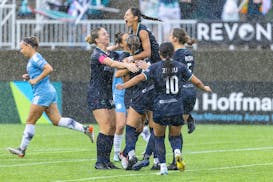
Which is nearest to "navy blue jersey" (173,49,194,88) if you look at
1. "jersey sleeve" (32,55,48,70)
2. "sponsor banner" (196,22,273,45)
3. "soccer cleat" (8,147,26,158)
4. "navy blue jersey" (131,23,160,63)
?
"navy blue jersey" (131,23,160,63)

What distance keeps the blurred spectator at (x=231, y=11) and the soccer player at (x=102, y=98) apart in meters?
12.8

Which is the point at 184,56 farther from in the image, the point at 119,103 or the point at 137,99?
the point at 119,103

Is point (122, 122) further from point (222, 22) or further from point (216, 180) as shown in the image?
point (222, 22)

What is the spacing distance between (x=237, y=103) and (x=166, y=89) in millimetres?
12869

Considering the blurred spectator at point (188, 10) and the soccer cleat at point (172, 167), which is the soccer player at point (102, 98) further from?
the blurred spectator at point (188, 10)

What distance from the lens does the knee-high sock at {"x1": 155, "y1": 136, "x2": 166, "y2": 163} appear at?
1462 cm

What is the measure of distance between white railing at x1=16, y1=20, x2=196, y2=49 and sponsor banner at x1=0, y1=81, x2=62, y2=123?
1.37 m

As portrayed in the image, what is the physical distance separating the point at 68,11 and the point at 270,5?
19.2ft

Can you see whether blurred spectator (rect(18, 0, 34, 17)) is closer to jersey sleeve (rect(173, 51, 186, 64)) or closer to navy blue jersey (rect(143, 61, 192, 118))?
jersey sleeve (rect(173, 51, 186, 64))

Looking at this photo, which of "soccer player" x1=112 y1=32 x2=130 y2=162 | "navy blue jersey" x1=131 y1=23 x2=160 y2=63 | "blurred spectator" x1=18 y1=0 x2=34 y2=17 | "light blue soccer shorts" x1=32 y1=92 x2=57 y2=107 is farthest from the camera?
"blurred spectator" x1=18 y1=0 x2=34 y2=17

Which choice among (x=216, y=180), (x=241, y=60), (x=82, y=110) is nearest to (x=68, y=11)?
(x=82, y=110)

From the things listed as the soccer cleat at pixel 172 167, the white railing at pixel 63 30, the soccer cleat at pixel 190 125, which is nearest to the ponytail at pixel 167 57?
the soccer cleat at pixel 172 167

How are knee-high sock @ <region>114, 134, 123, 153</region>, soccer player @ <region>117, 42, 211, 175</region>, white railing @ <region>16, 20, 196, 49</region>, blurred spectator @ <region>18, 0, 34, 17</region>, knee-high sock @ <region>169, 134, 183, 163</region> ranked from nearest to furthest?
1. soccer player @ <region>117, 42, 211, 175</region>
2. knee-high sock @ <region>169, 134, 183, 163</region>
3. knee-high sock @ <region>114, 134, 123, 153</region>
4. white railing @ <region>16, 20, 196, 49</region>
5. blurred spectator @ <region>18, 0, 34, 17</region>

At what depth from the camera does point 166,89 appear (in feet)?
48.1
